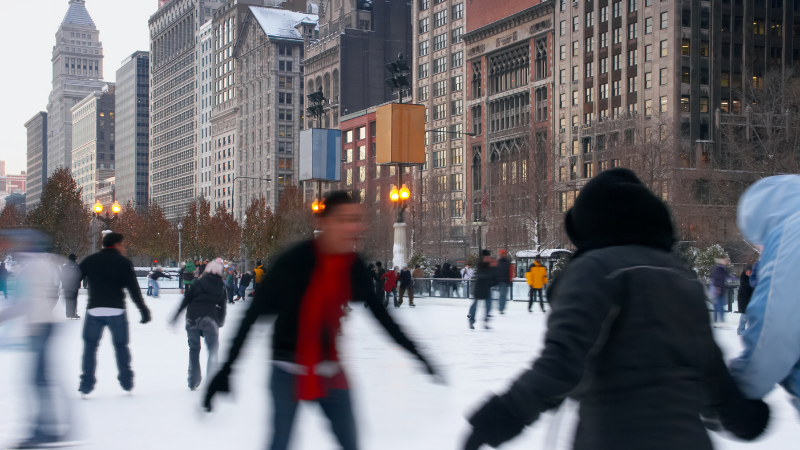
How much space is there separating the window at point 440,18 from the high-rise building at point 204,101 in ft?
192

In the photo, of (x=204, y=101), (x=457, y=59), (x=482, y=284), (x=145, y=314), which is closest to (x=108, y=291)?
(x=145, y=314)

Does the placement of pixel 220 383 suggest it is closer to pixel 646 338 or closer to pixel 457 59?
pixel 646 338

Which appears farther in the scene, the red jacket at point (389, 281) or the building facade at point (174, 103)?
the building facade at point (174, 103)

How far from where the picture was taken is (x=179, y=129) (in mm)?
150500

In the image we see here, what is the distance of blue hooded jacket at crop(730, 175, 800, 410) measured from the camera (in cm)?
219

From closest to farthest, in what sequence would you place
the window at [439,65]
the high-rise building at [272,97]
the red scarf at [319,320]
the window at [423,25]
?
the red scarf at [319,320] < the window at [439,65] < the window at [423,25] < the high-rise building at [272,97]

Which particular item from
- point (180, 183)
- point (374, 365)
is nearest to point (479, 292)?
point (374, 365)

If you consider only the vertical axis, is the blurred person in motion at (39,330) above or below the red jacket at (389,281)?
above

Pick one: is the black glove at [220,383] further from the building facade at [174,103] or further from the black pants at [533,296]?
the building facade at [174,103]

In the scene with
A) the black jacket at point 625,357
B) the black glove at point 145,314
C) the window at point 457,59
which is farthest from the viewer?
the window at point 457,59

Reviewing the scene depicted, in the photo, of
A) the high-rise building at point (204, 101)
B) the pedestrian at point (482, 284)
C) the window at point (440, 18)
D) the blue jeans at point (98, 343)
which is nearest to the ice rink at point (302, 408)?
the blue jeans at point (98, 343)

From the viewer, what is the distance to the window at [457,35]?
88.2 m

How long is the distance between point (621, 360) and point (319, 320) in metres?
1.87

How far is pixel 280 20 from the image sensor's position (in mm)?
121938
